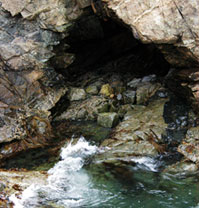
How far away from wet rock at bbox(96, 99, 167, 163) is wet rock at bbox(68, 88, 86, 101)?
9.12 ft

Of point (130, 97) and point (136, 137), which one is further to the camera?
point (130, 97)

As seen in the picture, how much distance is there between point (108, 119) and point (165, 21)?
420 cm

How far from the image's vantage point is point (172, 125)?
8469 millimetres

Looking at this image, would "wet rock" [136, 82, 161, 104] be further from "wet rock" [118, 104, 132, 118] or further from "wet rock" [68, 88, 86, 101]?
"wet rock" [68, 88, 86, 101]

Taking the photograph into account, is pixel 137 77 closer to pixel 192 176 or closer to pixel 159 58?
pixel 159 58

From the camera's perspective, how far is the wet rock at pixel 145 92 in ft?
34.4

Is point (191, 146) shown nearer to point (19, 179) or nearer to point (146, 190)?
point (146, 190)

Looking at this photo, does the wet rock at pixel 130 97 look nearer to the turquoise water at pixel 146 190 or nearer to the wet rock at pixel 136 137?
the wet rock at pixel 136 137

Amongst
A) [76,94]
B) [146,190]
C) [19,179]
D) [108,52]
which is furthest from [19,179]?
[108,52]

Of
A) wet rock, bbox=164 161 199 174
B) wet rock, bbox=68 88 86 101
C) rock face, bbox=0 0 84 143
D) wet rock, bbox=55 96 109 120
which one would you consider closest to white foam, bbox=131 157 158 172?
wet rock, bbox=164 161 199 174

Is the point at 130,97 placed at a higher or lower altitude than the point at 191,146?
higher

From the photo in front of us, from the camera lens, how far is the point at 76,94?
446 inches

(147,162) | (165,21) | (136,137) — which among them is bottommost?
(147,162)

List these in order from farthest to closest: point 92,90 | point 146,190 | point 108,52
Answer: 1. point 108,52
2. point 92,90
3. point 146,190
